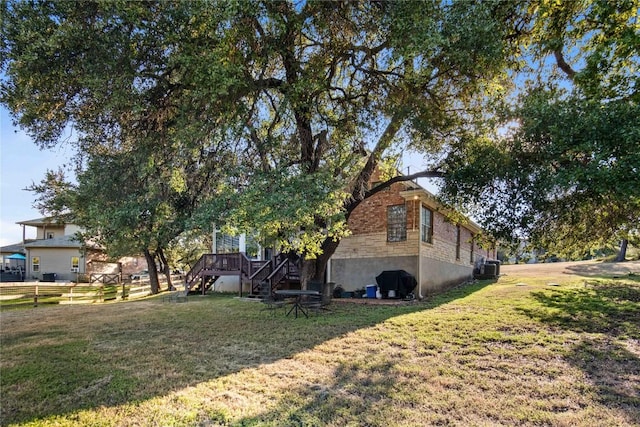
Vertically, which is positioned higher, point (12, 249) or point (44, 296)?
point (12, 249)

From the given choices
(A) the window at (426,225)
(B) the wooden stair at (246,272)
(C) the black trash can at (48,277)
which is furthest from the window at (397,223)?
(C) the black trash can at (48,277)

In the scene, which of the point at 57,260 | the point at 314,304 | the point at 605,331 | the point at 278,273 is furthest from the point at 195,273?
the point at 57,260

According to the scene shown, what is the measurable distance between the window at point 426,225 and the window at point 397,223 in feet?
2.23

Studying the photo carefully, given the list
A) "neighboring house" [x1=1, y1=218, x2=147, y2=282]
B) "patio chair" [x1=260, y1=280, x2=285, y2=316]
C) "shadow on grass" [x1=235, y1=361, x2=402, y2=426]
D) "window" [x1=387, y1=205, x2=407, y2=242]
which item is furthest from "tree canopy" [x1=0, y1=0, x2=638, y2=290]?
"neighboring house" [x1=1, y1=218, x2=147, y2=282]

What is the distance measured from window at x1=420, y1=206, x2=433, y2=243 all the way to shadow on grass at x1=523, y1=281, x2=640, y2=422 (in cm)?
428

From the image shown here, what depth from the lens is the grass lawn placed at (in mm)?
4027

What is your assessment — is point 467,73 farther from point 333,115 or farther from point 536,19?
point 333,115

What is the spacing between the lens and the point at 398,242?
46.9 feet

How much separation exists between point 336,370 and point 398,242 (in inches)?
367

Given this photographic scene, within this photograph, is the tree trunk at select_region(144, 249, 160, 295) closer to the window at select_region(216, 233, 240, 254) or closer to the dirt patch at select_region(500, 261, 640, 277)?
the window at select_region(216, 233, 240, 254)

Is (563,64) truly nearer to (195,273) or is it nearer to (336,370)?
(336,370)

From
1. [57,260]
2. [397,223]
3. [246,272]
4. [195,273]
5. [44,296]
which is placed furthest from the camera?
[57,260]

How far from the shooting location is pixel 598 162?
263 inches

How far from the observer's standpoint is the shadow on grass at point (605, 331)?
4.57 meters
